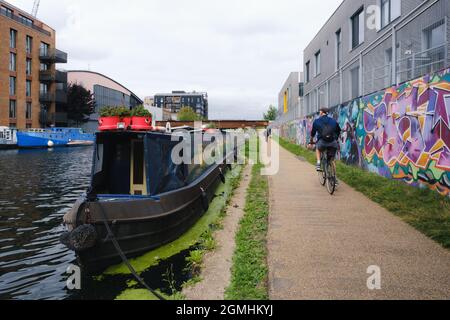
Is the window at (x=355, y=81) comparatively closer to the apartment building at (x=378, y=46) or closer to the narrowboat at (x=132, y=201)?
the apartment building at (x=378, y=46)

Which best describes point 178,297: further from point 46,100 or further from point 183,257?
point 46,100

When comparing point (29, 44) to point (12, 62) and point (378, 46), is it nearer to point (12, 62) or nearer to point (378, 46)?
point (12, 62)

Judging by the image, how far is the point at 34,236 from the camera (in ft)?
24.0

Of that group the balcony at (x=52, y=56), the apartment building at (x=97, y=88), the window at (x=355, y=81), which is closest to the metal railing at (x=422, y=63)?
the window at (x=355, y=81)

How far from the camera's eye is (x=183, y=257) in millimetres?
5625

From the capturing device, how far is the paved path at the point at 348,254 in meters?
3.53

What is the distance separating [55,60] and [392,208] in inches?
1930

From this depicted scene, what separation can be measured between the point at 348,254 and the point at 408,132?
13.5 ft

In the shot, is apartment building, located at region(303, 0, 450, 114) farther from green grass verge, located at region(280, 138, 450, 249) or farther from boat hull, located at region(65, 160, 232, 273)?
boat hull, located at region(65, 160, 232, 273)

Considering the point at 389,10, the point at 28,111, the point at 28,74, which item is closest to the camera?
the point at 389,10

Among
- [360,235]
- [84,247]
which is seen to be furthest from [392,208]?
[84,247]

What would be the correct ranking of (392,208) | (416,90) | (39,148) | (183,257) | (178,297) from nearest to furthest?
(178,297) → (183,257) → (392,208) → (416,90) → (39,148)

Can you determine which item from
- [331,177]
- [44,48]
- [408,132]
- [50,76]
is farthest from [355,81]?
[44,48]

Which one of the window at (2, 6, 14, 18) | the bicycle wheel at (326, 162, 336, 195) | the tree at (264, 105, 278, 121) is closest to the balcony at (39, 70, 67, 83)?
the window at (2, 6, 14, 18)
